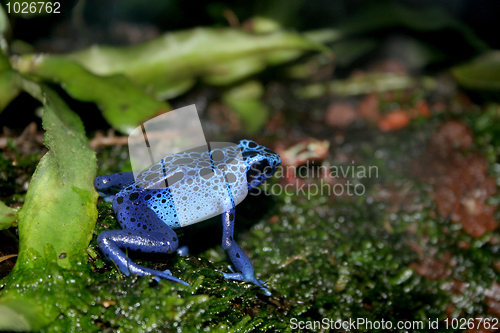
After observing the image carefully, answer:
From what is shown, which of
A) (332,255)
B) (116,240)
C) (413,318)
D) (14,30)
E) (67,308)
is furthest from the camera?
(14,30)

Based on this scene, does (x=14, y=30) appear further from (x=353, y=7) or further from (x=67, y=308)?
(x=353, y=7)

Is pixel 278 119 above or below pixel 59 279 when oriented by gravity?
below

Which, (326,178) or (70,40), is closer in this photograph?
(326,178)

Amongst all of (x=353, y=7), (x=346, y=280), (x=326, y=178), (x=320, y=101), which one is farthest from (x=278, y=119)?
(x=346, y=280)

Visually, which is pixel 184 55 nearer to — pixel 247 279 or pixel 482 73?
pixel 247 279

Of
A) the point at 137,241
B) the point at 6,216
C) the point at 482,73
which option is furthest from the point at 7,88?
the point at 482,73

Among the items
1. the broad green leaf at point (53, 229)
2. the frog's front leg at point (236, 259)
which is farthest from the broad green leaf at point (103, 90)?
the frog's front leg at point (236, 259)

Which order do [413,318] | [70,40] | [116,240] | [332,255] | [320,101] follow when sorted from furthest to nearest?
1. [320,101]
2. [70,40]
3. [332,255]
4. [413,318]
5. [116,240]
